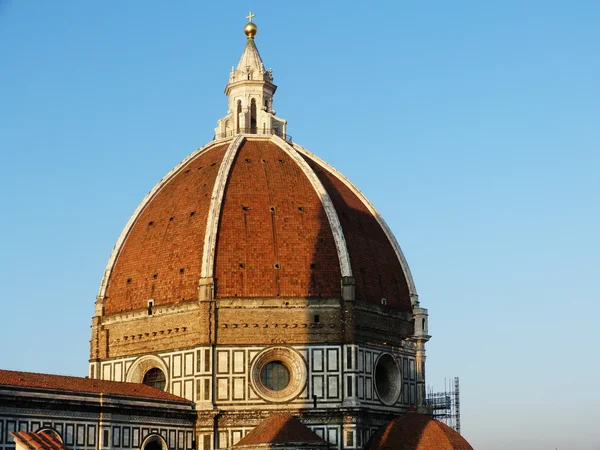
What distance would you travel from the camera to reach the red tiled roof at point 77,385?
4547 centimetres

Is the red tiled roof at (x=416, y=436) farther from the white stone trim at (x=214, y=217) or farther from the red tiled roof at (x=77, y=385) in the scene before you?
the white stone trim at (x=214, y=217)

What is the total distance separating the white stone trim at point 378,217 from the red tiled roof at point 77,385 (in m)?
13.2

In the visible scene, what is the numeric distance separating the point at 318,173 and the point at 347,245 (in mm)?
4740

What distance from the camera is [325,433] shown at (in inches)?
2037

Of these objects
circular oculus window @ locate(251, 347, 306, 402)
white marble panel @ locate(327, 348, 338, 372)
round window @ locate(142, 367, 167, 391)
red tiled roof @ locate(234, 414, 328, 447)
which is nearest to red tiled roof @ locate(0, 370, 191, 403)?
round window @ locate(142, 367, 167, 391)

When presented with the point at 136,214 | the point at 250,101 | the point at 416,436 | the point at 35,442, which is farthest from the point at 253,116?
the point at 35,442

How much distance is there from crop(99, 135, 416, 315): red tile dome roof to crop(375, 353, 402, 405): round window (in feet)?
9.28

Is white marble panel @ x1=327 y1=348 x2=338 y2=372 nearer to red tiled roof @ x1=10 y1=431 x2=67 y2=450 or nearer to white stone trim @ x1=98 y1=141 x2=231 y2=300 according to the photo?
white stone trim @ x1=98 y1=141 x2=231 y2=300

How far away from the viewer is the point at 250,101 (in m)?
62.3

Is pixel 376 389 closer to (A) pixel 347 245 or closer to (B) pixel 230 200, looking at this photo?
(A) pixel 347 245

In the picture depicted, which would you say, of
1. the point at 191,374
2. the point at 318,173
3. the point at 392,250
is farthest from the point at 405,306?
the point at 191,374

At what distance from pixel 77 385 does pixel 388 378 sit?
15222 millimetres

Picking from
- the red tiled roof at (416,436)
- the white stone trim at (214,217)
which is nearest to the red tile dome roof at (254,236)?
the white stone trim at (214,217)

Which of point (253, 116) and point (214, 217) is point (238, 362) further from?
point (253, 116)
